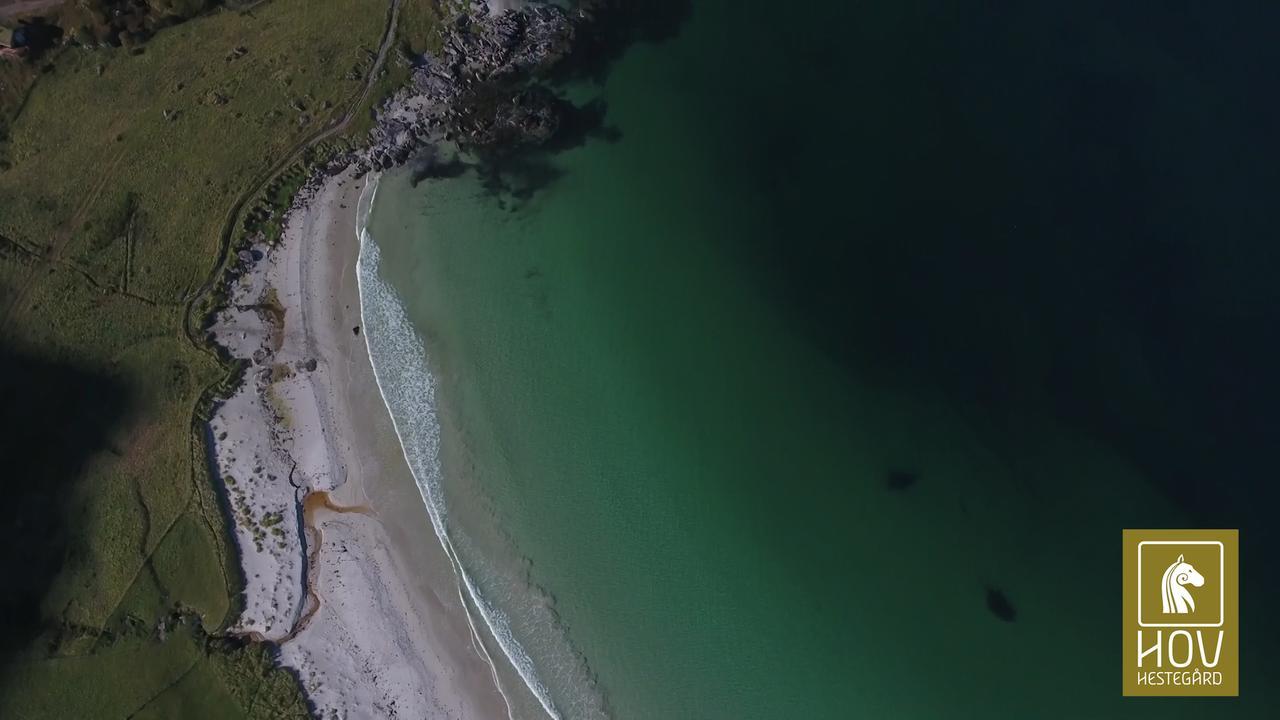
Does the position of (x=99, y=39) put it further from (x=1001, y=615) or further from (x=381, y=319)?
(x=1001, y=615)

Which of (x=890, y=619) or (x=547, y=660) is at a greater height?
(x=890, y=619)

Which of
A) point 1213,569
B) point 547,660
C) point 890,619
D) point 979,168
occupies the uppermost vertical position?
point 979,168

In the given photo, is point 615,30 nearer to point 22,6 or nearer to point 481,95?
point 481,95

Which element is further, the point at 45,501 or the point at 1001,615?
the point at 1001,615

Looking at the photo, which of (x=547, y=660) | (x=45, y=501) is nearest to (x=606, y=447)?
(x=547, y=660)

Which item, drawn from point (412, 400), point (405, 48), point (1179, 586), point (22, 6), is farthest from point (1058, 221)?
point (22, 6)

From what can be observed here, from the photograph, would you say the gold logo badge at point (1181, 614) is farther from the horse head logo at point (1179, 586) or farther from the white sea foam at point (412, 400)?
the white sea foam at point (412, 400)
